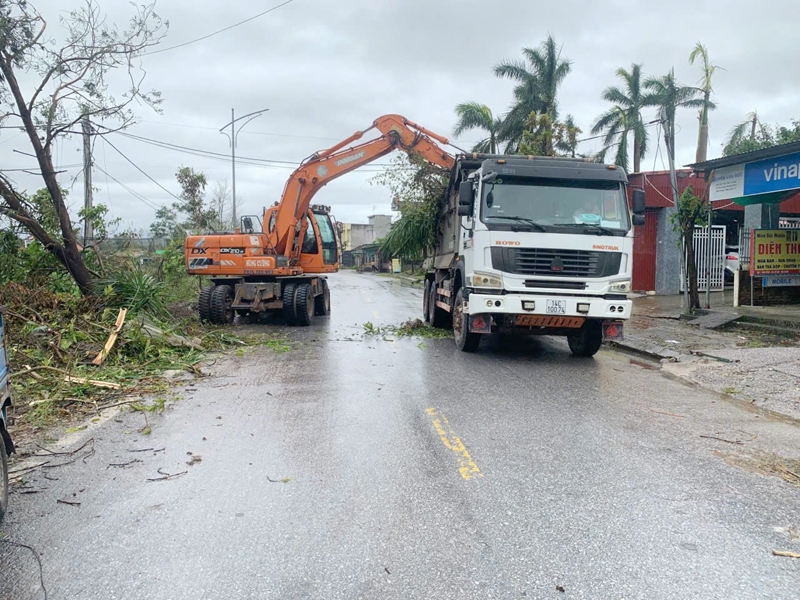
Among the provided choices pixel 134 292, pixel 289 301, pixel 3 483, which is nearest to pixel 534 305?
pixel 3 483

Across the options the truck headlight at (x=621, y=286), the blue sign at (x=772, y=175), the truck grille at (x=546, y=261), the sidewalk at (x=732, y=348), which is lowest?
the sidewalk at (x=732, y=348)

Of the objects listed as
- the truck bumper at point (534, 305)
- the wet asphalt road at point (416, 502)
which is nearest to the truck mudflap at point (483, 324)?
the truck bumper at point (534, 305)

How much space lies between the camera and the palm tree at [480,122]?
106 feet

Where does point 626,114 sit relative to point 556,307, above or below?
above

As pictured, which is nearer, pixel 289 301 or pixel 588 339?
pixel 588 339

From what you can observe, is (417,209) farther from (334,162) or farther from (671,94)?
(671,94)

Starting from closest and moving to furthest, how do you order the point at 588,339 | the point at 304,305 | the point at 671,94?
the point at 588,339 → the point at 304,305 → the point at 671,94

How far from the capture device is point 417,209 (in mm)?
15016

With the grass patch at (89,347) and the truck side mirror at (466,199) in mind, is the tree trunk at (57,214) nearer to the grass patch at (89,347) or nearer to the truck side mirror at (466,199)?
the grass patch at (89,347)

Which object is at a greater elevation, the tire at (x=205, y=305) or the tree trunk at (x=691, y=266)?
the tree trunk at (x=691, y=266)

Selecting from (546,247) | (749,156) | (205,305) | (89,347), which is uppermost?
(749,156)

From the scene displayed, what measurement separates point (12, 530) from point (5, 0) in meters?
9.88

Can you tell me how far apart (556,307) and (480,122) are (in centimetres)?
2477

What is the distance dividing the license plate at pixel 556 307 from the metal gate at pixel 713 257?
635 inches
